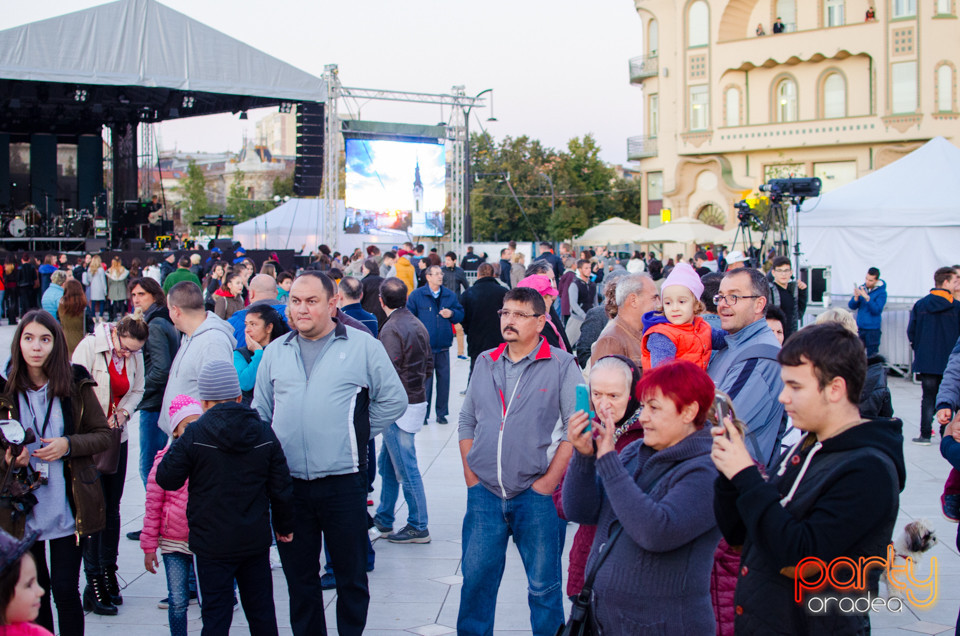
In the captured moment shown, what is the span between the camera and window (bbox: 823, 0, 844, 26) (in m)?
39.3

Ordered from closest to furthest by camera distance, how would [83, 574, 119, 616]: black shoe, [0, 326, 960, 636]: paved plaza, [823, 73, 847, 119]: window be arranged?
1. [0, 326, 960, 636]: paved plaza
2. [83, 574, 119, 616]: black shoe
3. [823, 73, 847, 119]: window

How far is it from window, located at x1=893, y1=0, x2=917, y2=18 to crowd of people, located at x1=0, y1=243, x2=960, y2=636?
37.7 meters

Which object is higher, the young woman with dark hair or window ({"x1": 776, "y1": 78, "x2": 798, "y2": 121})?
window ({"x1": 776, "y1": 78, "x2": 798, "y2": 121})

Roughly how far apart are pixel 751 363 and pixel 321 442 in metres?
2.04

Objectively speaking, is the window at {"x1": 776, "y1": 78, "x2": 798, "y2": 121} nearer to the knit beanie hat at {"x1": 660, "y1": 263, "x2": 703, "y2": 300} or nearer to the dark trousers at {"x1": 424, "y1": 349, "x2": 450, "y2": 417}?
the dark trousers at {"x1": 424, "y1": 349, "x2": 450, "y2": 417}

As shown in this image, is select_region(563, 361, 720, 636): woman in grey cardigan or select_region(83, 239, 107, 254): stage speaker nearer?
select_region(563, 361, 720, 636): woman in grey cardigan

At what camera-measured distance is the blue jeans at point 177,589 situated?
4184 millimetres

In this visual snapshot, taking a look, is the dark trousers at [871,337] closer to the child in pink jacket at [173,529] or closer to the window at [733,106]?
the child in pink jacket at [173,529]

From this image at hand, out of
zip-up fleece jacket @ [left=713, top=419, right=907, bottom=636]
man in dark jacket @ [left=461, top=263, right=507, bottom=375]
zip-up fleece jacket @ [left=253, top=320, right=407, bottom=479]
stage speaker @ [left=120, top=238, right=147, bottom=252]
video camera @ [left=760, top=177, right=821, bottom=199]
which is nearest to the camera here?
zip-up fleece jacket @ [left=713, top=419, right=907, bottom=636]

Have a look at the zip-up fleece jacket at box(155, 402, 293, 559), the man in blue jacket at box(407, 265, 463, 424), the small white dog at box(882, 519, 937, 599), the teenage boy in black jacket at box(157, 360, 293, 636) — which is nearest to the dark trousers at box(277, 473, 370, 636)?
the teenage boy in black jacket at box(157, 360, 293, 636)

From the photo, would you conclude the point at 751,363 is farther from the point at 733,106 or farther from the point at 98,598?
the point at 733,106

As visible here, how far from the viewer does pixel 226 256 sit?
65.9ft

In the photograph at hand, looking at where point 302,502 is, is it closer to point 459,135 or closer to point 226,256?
point 226,256

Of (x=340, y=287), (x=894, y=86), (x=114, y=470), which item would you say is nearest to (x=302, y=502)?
(x=114, y=470)
